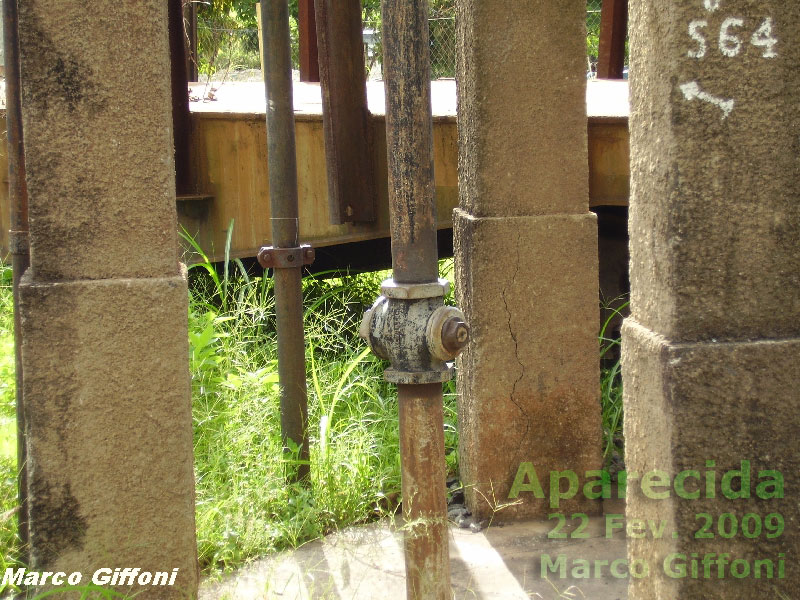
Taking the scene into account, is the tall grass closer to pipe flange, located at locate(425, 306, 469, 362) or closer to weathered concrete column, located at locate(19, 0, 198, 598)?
weathered concrete column, located at locate(19, 0, 198, 598)

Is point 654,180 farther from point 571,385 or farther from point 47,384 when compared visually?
point 571,385

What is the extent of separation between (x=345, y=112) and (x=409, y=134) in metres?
2.73

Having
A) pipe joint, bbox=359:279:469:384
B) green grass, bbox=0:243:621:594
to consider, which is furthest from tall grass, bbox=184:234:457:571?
pipe joint, bbox=359:279:469:384

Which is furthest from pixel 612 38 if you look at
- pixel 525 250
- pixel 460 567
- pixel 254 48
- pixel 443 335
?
pixel 254 48

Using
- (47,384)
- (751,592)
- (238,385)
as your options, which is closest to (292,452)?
(238,385)

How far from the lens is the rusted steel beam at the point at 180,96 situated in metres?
4.66

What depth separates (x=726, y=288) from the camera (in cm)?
188

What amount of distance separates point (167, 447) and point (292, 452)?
4.66ft

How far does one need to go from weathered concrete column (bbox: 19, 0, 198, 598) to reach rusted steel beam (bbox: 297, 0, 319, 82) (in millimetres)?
4474

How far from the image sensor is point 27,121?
85.5 inches

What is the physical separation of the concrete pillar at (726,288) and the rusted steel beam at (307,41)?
5.02 metres

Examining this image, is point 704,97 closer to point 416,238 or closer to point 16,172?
point 416,238

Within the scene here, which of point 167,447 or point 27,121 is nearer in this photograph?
point 27,121

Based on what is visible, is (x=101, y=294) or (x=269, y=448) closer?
(x=101, y=294)
